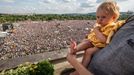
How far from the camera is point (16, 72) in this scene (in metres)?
2.83

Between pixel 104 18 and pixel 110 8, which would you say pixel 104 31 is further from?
pixel 110 8

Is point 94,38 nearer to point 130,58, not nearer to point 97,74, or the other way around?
point 97,74

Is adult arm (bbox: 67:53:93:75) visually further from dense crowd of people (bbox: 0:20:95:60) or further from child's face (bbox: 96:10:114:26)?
dense crowd of people (bbox: 0:20:95:60)

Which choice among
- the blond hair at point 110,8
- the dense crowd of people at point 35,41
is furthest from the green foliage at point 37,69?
the dense crowd of people at point 35,41

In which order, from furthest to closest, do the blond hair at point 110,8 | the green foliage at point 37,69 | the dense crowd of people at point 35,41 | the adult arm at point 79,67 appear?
1. the dense crowd of people at point 35,41
2. the green foliage at point 37,69
3. the blond hair at point 110,8
4. the adult arm at point 79,67

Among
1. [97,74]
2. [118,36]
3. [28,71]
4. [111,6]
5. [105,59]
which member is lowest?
[28,71]

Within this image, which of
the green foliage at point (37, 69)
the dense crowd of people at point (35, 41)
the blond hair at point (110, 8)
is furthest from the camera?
the dense crowd of people at point (35, 41)

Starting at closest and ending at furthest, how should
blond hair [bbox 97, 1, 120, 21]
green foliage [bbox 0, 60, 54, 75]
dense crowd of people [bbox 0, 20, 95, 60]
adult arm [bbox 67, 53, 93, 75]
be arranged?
adult arm [bbox 67, 53, 93, 75] < blond hair [bbox 97, 1, 120, 21] < green foliage [bbox 0, 60, 54, 75] < dense crowd of people [bbox 0, 20, 95, 60]

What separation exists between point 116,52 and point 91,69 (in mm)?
341

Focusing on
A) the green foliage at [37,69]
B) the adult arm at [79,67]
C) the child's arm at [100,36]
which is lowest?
the green foliage at [37,69]

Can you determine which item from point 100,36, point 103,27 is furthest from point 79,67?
point 103,27

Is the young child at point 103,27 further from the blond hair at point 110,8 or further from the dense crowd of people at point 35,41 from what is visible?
the dense crowd of people at point 35,41

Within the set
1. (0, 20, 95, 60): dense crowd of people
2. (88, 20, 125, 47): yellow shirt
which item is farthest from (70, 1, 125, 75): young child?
(0, 20, 95, 60): dense crowd of people

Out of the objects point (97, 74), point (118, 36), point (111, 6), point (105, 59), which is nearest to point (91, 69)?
point (97, 74)
